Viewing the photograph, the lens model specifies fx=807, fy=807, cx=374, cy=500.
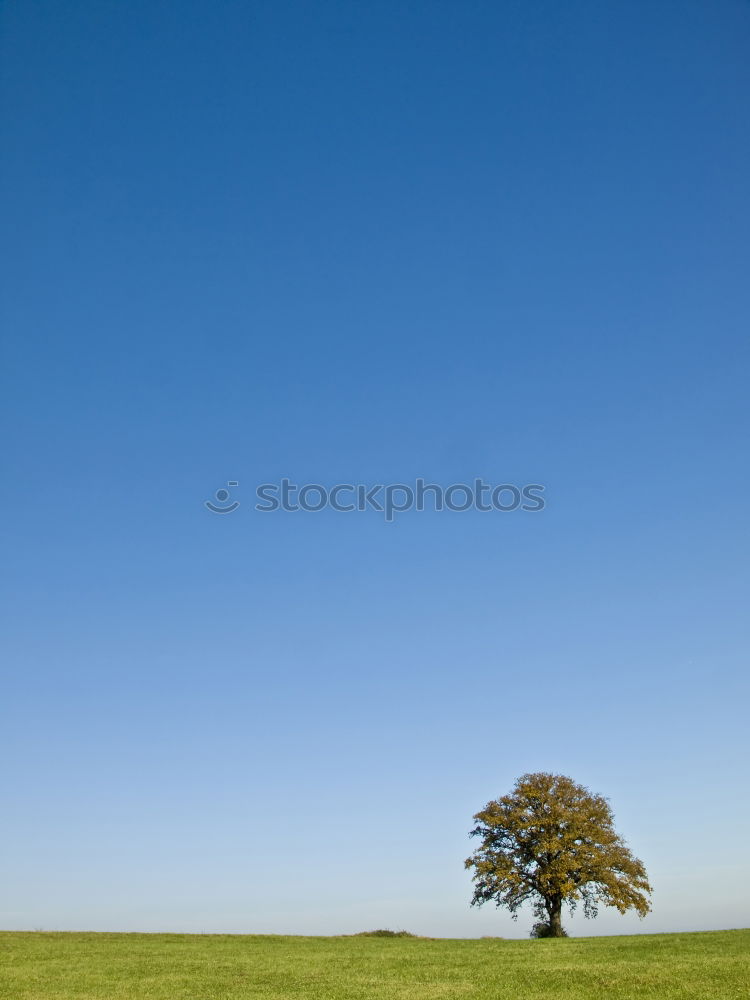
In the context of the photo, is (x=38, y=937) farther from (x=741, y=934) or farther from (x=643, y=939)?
(x=741, y=934)

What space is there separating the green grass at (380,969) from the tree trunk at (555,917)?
18906 mm

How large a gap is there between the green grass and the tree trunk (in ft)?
62.0

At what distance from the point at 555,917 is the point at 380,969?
1451 inches

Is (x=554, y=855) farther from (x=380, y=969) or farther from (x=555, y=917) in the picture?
(x=380, y=969)

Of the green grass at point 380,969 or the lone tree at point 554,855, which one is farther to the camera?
the lone tree at point 554,855

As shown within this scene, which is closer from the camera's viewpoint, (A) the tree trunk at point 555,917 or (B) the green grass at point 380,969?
(B) the green grass at point 380,969

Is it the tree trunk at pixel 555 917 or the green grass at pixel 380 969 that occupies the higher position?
the green grass at pixel 380 969

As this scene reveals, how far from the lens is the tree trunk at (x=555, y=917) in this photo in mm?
66850

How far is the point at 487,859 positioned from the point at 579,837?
8.08 metres

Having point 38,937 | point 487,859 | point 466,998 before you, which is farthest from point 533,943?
point 38,937

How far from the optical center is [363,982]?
32031 mm

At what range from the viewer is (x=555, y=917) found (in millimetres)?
67312

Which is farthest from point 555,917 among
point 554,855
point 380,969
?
point 380,969

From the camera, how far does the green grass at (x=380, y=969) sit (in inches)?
1113
